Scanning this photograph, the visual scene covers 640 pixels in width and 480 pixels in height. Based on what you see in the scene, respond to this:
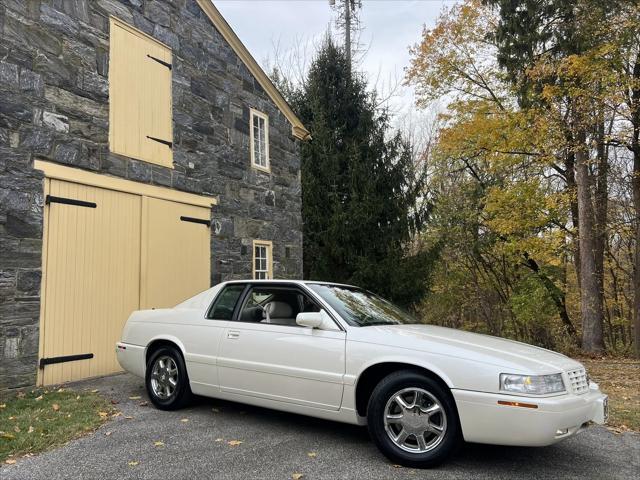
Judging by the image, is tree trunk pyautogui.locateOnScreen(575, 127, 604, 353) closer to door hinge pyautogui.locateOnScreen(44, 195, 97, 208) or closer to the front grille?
the front grille

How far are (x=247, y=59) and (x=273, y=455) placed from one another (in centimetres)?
923

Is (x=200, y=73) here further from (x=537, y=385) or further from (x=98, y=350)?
(x=537, y=385)

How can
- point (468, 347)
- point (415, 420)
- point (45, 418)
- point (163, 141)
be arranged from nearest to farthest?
point (415, 420), point (468, 347), point (45, 418), point (163, 141)

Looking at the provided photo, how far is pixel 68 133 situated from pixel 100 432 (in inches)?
175

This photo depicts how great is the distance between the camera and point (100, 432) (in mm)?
4973

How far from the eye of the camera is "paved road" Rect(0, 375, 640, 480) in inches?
154

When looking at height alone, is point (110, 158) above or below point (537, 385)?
above

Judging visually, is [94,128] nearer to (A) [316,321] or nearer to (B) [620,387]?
(A) [316,321]

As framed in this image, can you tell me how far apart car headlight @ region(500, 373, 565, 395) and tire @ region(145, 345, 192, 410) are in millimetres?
3342

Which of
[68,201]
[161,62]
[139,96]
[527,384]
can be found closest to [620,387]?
[527,384]

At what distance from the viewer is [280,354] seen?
15.7 feet

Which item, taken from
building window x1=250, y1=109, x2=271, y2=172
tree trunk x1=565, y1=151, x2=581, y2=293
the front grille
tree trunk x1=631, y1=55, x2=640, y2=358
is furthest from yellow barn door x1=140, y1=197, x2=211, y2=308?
tree trunk x1=565, y1=151, x2=581, y2=293

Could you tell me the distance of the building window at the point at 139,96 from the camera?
8305 mm

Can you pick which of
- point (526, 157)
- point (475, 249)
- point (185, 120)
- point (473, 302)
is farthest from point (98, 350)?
point (473, 302)
